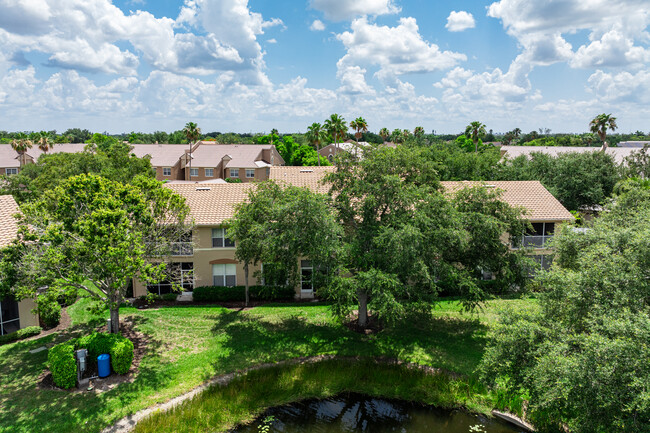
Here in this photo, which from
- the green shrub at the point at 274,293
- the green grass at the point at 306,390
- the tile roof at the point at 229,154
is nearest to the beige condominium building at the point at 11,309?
the green grass at the point at 306,390

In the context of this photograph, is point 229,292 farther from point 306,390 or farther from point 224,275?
point 306,390

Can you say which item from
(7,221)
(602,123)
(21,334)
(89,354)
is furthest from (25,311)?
(602,123)

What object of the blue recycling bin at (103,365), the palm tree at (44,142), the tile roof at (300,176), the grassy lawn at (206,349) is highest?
the palm tree at (44,142)

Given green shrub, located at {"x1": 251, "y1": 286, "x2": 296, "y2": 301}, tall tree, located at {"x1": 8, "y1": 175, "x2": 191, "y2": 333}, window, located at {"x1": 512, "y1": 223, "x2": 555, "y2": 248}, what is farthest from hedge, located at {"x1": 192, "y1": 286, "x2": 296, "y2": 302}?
window, located at {"x1": 512, "y1": 223, "x2": 555, "y2": 248}

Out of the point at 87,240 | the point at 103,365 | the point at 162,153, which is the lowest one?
the point at 103,365

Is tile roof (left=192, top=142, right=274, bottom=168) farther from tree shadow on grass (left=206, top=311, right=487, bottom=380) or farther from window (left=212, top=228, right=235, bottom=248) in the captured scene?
tree shadow on grass (left=206, top=311, right=487, bottom=380)

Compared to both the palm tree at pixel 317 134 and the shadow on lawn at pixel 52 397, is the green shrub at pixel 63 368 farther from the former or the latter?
the palm tree at pixel 317 134
